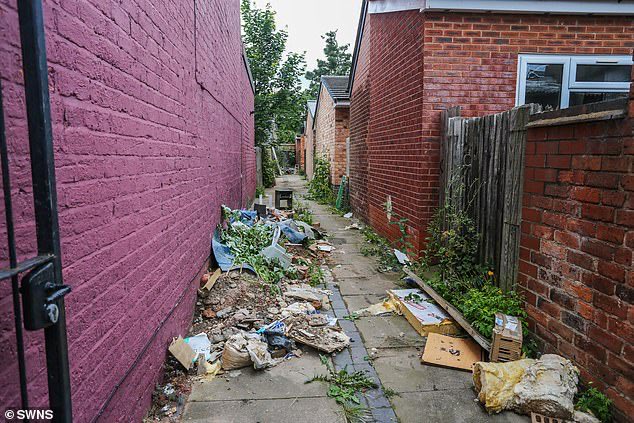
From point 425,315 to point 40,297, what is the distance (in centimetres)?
386

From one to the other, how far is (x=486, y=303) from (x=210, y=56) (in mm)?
4527

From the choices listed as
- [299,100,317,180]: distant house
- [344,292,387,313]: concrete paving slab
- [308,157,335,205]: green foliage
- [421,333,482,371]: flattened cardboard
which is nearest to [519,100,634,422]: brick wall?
[421,333,482,371]: flattened cardboard

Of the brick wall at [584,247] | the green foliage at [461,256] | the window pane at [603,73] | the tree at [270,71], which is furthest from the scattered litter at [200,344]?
the tree at [270,71]

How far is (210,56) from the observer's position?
18.8ft

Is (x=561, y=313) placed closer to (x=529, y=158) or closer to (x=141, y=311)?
(x=529, y=158)

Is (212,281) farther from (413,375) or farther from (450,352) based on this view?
(450,352)

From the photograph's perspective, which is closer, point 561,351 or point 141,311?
point 141,311

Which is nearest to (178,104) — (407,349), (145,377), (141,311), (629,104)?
(141,311)

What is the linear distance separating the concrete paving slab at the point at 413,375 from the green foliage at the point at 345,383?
17 centimetres

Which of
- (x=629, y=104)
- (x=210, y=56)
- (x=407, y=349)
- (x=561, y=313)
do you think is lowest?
(x=407, y=349)

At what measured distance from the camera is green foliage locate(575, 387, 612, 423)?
2.71m

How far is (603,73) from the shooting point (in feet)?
20.7

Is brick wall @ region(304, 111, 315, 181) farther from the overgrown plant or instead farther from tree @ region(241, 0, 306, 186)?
the overgrown plant

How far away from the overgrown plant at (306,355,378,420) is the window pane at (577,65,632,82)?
550 cm
